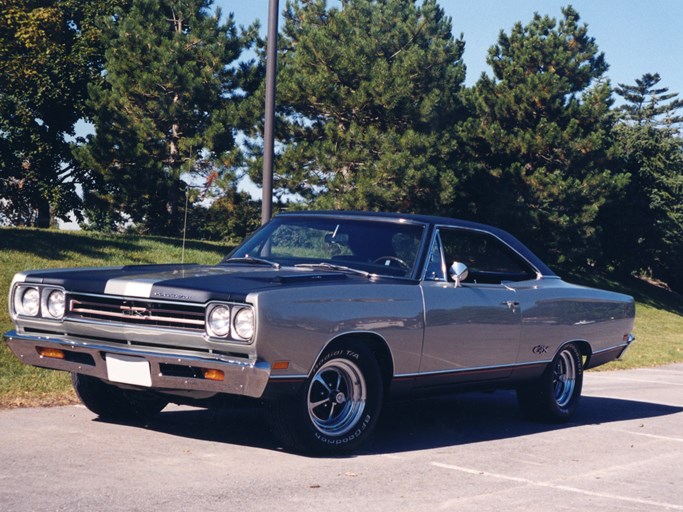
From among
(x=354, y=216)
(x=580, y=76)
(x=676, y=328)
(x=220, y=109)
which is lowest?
(x=676, y=328)

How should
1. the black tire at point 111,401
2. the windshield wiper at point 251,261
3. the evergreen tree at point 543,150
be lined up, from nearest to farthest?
the black tire at point 111,401 < the windshield wiper at point 251,261 < the evergreen tree at point 543,150

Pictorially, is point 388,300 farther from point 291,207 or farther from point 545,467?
point 291,207

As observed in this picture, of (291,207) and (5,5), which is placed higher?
(5,5)

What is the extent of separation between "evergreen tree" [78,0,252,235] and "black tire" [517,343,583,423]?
23.2 metres

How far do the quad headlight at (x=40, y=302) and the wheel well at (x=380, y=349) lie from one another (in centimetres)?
193

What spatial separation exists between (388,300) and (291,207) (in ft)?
77.9

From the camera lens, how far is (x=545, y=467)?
658cm

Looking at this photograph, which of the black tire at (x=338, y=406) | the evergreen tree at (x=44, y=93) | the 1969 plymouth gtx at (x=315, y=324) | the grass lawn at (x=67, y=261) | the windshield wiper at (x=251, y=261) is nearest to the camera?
the 1969 plymouth gtx at (x=315, y=324)

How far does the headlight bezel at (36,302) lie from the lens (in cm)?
658

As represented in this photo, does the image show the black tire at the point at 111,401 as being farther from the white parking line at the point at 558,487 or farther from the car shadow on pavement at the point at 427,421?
the white parking line at the point at 558,487

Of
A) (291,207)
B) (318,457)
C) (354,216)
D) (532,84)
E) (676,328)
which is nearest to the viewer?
(318,457)

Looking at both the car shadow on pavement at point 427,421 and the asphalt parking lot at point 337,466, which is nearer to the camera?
the asphalt parking lot at point 337,466

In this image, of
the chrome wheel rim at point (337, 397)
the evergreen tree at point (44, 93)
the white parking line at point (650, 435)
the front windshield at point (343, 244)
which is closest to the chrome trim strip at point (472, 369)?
the chrome wheel rim at point (337, 397)

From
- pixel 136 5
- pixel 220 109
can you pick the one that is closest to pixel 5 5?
pixel 136 5
